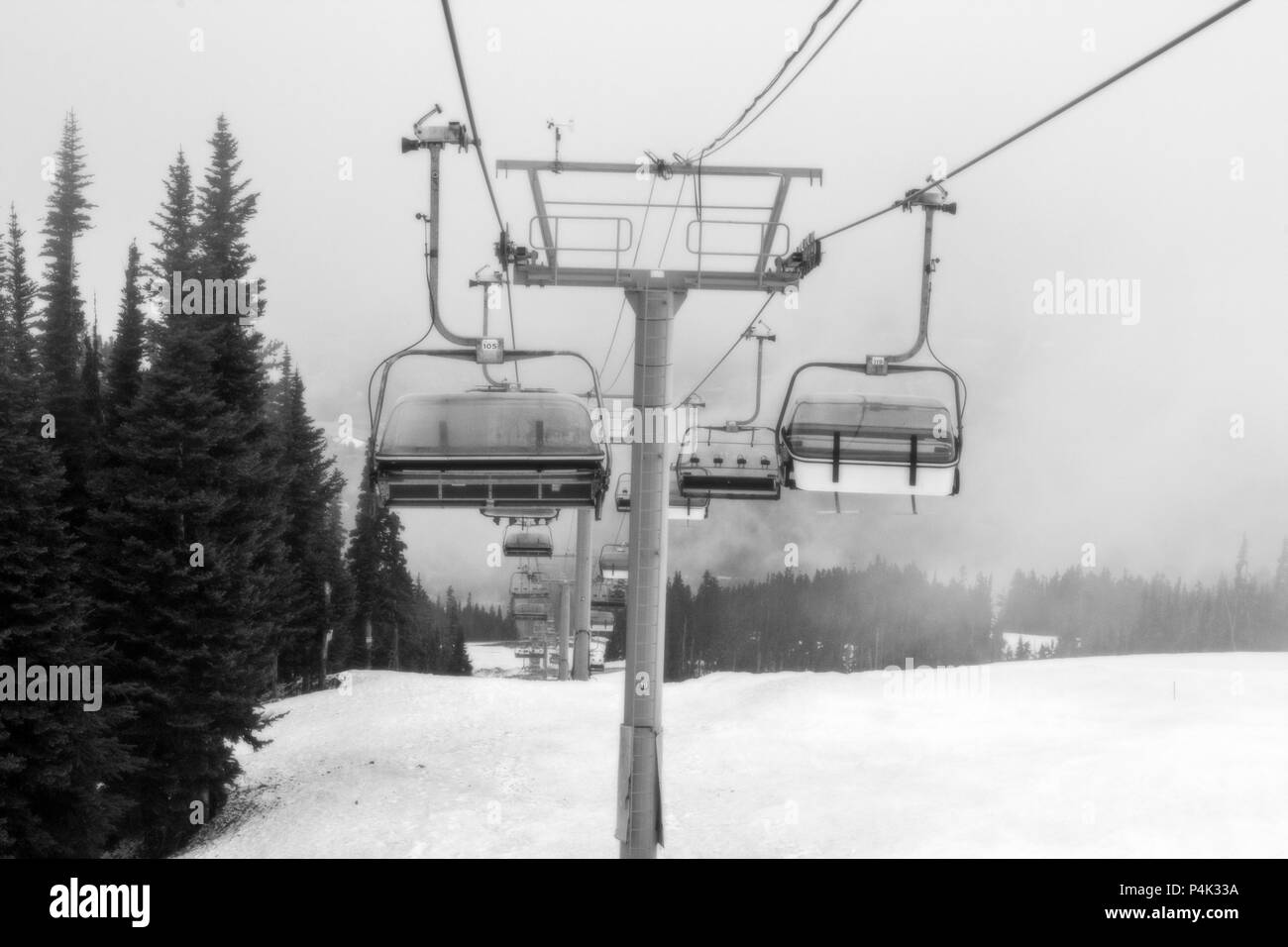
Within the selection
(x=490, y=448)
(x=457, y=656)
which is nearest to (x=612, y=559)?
(x=490, y=448)

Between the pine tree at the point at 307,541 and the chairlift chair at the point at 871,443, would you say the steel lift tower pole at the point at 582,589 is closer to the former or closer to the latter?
the pine tree at the point at 307,541

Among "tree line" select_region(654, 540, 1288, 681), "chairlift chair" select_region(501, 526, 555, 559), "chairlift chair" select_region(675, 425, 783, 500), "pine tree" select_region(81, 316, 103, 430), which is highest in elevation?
"pine tree" select_region(81, 316, 103, 430)

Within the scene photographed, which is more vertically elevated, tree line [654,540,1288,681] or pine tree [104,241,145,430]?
pine tree [104,241,145,430]

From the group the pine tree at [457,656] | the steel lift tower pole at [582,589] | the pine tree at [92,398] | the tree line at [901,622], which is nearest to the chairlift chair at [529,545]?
the steel lift tower pole at [582,589]

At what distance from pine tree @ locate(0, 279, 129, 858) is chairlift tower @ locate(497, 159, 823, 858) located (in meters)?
10.9

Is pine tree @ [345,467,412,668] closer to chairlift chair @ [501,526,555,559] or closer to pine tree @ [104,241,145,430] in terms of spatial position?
pine tree @ [104,241,145,430]

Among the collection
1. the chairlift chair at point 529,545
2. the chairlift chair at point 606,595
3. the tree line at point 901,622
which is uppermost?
the chairlift chair at point 529,545

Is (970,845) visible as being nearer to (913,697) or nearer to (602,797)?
(602,797)

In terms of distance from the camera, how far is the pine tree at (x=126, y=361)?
27.0 m

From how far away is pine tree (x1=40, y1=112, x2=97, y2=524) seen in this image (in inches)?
1065

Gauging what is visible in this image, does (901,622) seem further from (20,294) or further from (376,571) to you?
(20,294)

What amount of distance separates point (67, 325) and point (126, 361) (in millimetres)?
13399

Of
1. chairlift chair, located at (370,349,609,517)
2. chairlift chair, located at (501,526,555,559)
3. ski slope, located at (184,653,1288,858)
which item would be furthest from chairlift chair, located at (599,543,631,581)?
chairlift chair, located at (370,349,609,517)

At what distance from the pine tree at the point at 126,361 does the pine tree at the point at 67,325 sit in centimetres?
132
